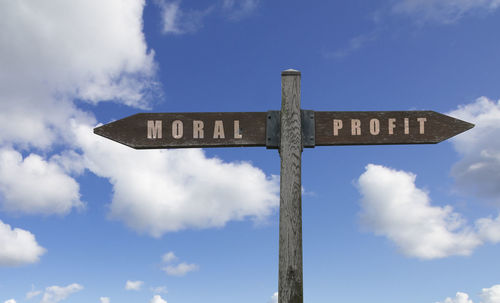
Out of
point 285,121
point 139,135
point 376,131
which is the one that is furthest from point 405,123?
point 139,135

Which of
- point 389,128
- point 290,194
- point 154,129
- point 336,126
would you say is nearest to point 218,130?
point 154,129

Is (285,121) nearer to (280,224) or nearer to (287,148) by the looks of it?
(287,148)

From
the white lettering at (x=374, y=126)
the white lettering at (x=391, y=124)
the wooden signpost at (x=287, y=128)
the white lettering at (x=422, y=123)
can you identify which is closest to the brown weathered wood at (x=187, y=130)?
the wooden signpost at (x=287, y=128)

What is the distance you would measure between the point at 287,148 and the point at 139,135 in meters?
1.79

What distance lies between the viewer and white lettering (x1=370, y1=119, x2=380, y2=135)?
5461 mm

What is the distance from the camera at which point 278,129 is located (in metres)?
5.30

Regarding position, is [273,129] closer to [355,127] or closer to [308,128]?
[308,128]

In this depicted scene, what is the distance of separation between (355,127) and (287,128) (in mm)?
866

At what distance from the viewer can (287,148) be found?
5.15 meters

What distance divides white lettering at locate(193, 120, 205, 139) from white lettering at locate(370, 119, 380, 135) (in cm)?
203

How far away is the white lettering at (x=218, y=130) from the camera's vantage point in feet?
17.6

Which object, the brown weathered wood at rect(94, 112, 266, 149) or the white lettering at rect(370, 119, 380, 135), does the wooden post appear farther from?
the white lettering at rect(370, 119, 380, 135)

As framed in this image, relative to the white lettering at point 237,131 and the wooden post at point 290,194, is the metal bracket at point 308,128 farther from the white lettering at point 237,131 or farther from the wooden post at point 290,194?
the white lettering at point 237,131

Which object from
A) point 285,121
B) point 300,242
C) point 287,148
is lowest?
point 300,242
